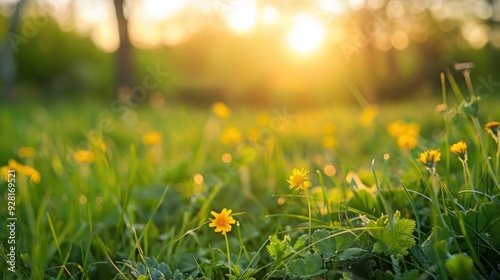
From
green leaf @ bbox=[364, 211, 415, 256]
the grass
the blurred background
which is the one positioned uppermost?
green leaf @ bbox=[364, 211, 415, 256]

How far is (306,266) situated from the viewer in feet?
3.28

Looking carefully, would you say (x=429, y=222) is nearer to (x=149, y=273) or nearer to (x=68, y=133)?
(x=149, y=273)

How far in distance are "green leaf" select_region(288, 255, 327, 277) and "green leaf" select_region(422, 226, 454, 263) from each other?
0.20 metres

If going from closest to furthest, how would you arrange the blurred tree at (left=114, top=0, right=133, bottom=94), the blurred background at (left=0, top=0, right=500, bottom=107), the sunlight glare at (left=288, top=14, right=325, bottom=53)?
the sunlight glare at (left=288, top=14, right=325, bottom=53) → the blurred tree at (left=114, top=0, right=133, bottom=94) → the blurred background at (left=0, top=0, right=500, bottom=107)

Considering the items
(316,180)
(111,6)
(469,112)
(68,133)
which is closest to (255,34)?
(111,6)

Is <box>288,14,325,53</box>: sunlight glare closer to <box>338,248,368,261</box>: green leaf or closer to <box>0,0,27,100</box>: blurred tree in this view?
<box>338,248,368,261</box>: green leaf

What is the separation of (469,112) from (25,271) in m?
1.10

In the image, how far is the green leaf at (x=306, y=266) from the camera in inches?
39.2

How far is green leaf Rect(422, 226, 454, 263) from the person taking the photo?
0.88 meters

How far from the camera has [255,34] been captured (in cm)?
1201

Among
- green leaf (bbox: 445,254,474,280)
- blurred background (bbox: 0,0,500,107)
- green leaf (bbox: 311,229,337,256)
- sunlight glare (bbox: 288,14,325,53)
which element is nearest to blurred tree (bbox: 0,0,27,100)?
blurred background (bbox: 0,0,500,107)

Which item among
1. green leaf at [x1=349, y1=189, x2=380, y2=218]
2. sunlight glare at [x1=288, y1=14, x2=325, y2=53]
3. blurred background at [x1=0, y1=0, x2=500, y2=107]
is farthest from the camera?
blurred background at [x1=0, y1=0, x2=500, y2=107]

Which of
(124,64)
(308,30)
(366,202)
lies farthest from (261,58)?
(366,202)

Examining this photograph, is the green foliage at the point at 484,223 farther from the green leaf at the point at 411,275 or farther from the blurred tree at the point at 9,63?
the blurred tree at the point at 9,63
